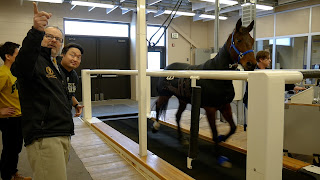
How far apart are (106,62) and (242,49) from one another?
271 inches

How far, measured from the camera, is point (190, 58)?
34.0 ft

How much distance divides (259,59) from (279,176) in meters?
2.32

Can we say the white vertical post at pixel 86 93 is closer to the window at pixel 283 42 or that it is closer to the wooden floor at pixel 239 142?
the wooden floor at pixel 239 142

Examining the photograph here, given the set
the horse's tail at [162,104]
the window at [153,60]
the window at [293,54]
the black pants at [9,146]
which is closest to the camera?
the black pants at [9,146]

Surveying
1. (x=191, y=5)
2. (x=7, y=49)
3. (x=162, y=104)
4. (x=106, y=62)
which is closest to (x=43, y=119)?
(x=7, y=49)

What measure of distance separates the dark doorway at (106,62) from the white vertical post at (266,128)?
7764 millimetres

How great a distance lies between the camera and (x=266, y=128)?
1.12m

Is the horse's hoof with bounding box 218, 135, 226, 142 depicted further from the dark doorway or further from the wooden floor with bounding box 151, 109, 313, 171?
the dark doorway

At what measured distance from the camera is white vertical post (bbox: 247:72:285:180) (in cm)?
112

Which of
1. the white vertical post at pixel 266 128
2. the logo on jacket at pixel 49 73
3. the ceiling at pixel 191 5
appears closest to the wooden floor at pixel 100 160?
the logo on jacket at pixel 49 73

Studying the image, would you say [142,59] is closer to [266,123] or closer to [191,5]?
[266,123]

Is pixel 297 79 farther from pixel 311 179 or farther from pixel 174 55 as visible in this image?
pixel 174 55

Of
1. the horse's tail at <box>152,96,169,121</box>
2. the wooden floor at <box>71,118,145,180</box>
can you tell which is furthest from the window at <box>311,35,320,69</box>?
the wooden floor at <box>71,118,145,180</box>

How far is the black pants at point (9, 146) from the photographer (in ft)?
7.45
